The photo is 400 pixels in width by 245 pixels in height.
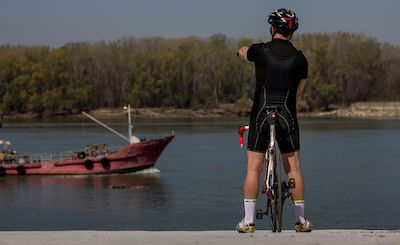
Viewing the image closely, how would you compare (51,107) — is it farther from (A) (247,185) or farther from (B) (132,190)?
(A) (247,185)

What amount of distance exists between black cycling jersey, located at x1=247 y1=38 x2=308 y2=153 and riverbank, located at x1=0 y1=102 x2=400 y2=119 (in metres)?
152

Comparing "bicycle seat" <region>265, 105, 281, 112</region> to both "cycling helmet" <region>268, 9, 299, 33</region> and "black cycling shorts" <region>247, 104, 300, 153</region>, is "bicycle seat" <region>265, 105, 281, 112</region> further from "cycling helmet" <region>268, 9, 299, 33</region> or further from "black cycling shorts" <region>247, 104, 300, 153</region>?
"cycling helmet" <region>268, 9, 299, 33</region>

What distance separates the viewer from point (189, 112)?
530 feet

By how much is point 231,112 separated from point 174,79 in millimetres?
15733

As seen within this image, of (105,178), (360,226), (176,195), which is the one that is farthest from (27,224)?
(105,178)

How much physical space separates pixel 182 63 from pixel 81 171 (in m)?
117

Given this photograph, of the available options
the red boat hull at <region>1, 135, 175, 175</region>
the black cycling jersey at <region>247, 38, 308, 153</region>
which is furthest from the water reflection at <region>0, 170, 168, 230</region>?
the black cycling jersey at <region>247, 38, 308, 153</region>

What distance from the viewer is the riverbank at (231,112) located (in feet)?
518

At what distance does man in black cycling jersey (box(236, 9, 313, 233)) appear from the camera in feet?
23.5

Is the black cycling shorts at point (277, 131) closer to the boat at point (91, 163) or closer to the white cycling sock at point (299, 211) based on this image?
the white cycling sock at point (299, 211)

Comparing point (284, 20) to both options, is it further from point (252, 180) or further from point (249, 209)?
point (249, 209)

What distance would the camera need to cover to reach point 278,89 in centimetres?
718

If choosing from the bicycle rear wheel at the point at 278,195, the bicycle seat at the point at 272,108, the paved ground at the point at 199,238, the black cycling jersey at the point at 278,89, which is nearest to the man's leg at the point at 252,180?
the black cycling jersey at the point at 278,89

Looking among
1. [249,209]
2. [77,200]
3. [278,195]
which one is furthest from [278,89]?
[77,200]
